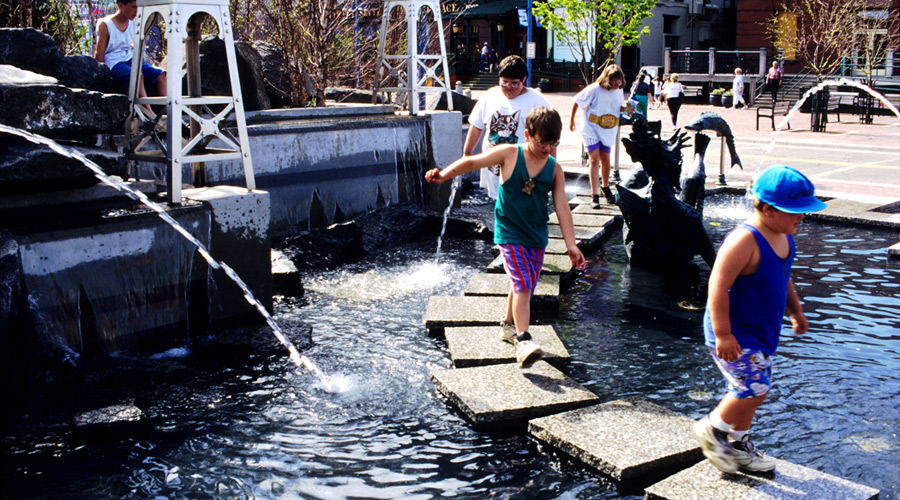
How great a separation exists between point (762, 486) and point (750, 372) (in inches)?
18.4

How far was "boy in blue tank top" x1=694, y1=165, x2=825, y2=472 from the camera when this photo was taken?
3.21 metres

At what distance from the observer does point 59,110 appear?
16.4 feet

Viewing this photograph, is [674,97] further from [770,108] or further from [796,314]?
[796,314]

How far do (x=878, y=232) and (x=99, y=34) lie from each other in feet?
26.7

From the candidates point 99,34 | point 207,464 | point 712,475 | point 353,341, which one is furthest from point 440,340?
point 99,34

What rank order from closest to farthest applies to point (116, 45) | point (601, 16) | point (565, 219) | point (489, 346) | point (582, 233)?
point (565, 219) → point (489, 346) → point (116, 45) → point (582, 233) → point (601, 16)

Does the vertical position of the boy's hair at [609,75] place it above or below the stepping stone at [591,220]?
above

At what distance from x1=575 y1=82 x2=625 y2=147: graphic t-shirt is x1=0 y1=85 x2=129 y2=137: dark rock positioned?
5.83m

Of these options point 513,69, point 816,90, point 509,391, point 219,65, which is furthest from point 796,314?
point 816,90

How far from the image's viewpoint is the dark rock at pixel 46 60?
19.8 ft

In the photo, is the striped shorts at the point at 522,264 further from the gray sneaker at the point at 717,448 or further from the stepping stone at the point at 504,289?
the gray sneaker at the point at 717,448

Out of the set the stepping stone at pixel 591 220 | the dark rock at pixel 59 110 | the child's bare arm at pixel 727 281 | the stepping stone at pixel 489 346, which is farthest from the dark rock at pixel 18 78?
the stepping stone at pixel 591 220

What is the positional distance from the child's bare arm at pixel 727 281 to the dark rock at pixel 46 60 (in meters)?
5.27

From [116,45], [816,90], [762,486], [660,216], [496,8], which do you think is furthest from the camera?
[496,8]
